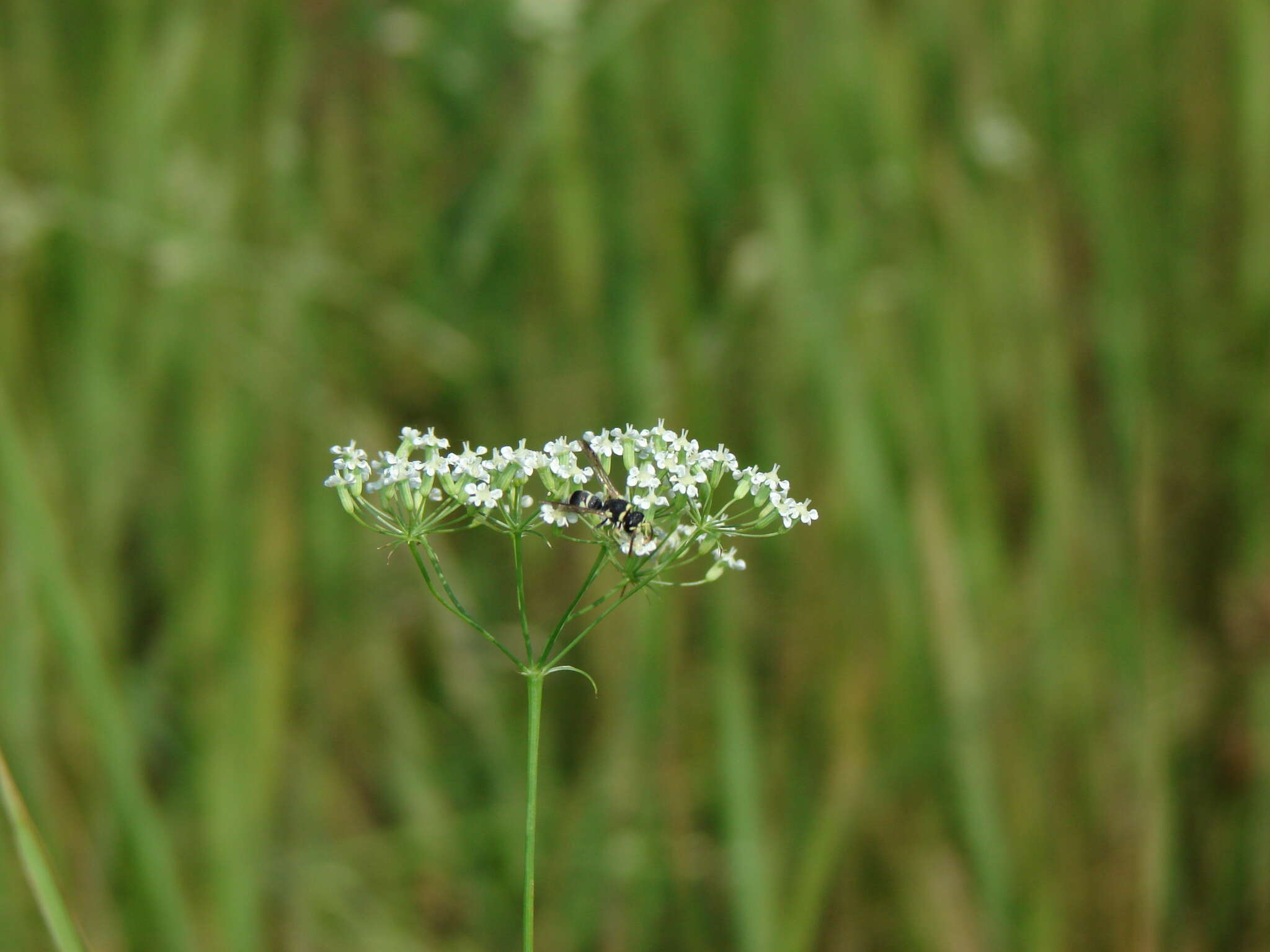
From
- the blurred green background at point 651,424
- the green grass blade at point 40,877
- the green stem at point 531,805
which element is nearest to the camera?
the green stem at point 531,805

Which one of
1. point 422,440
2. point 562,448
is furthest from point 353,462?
point 562,448

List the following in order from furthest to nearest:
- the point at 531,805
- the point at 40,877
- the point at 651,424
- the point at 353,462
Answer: the point at 651,424 < the point at 353,462 < the point at 40,877 < the point at 531,805

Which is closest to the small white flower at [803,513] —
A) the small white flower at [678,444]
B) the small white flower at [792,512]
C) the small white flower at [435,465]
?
the small white flower at [792,512]

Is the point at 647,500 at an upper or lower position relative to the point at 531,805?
upper

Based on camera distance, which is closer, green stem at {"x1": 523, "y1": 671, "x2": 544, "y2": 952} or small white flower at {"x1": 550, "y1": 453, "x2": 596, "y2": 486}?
green stem at {"x1": 523, "y1": 671, "x2": 544, "y2": 952}

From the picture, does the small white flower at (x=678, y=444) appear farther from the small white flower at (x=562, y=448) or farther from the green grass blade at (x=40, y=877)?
the green grass blade at (x=40, y=877)

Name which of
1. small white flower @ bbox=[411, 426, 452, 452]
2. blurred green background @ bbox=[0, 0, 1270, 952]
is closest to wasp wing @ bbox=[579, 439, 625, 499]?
small white flower @ bbox=[411, 426, 452, 452]

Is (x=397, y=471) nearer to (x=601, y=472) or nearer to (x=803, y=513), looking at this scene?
(x=601, y=472)

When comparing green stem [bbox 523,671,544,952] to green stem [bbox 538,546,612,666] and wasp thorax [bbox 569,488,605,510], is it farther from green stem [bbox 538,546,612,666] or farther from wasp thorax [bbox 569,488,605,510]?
wasp thorax [bbox 569,488,605,510]
